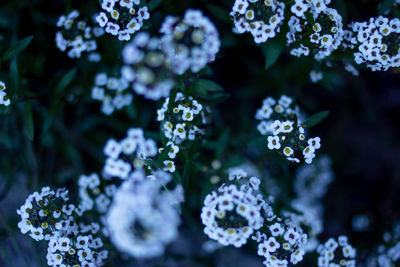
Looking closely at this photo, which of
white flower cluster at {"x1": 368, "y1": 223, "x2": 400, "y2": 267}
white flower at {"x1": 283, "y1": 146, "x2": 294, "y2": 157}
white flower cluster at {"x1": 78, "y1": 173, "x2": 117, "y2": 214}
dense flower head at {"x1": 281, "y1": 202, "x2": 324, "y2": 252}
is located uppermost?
white flower at {"x1": 283, "y1": 146, "x2": 294, "y2": 157}

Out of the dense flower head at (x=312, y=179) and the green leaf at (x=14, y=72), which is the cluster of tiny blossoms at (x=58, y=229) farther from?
the dense flower head at (x=312, y=179)

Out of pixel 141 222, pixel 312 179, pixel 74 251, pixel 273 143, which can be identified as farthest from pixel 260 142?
pixel 312 179

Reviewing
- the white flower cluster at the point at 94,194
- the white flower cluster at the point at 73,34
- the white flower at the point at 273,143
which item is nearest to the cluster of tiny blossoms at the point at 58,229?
the white flower cluster at the point at 94,194

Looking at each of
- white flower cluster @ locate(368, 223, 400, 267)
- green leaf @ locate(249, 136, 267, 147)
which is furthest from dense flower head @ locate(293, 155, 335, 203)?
green leaf @ locate(249, 136, 267, 147)

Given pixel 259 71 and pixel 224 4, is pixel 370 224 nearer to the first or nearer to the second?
pixel 259 71

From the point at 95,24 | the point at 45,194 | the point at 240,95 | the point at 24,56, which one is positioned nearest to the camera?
the point at 45,194

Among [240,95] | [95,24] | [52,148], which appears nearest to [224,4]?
[240,95]

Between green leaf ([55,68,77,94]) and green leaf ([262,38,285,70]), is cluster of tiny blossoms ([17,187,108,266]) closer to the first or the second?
green leaf ([55,68,77,94])
